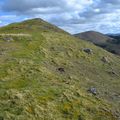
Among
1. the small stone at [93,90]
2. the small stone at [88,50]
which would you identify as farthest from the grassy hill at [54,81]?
the small stone at [88,50]

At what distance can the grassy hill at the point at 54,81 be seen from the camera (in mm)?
44719

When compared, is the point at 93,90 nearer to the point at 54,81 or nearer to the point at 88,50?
the point at 54,81

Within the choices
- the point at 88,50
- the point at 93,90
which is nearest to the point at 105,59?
the point at 88,50

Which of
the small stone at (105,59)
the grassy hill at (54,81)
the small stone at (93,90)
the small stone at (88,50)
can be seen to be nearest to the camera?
the grassy hill at (54,81)

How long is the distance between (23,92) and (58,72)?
1518 centimetres

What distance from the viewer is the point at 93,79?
6500cm

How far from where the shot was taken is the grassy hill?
44.7 metres

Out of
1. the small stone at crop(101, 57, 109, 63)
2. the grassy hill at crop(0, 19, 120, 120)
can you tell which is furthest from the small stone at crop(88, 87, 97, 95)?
the small stone at crop(101, 57, 109, 63)

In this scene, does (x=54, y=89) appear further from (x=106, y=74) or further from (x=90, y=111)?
(x=106, y=74)

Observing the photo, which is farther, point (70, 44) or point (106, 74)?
point (70, 44)

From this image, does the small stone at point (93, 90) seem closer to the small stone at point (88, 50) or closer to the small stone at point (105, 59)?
the small stone at point (105, 59)

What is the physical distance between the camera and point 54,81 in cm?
5431

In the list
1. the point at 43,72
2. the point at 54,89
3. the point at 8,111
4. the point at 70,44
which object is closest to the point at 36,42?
the point at 70,44

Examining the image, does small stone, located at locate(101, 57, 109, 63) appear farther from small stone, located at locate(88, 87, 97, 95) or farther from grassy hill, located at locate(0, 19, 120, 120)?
small stone, located at locate(88, 87, 97, 95)
